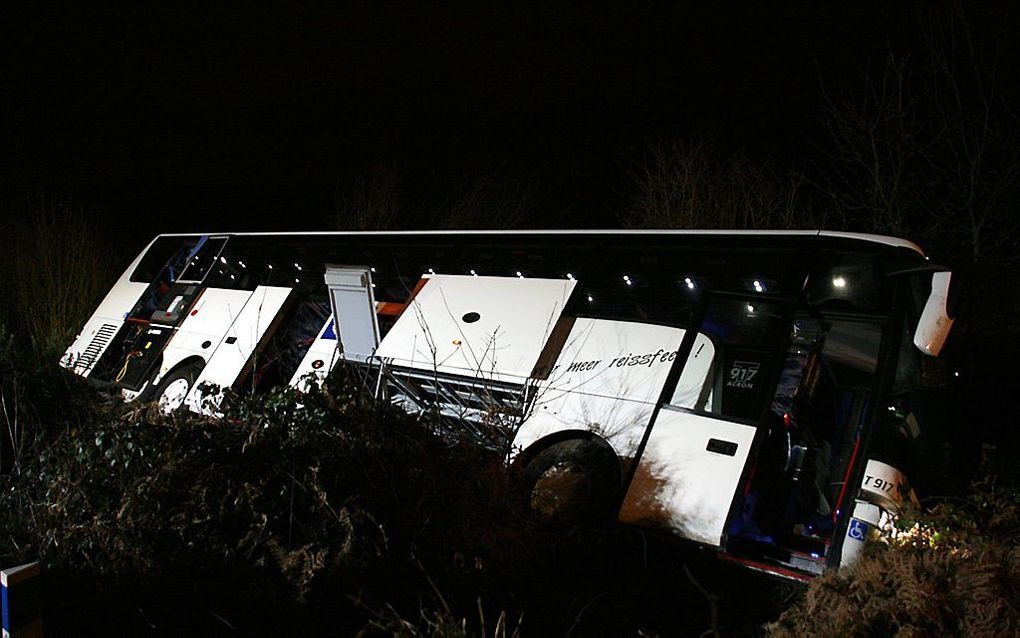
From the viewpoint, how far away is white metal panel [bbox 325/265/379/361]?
791 centimetres

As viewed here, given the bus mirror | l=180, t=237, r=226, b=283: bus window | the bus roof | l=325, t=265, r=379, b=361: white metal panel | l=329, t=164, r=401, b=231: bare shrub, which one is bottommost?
l=325, t=265, r=379, b=361: white metal panel

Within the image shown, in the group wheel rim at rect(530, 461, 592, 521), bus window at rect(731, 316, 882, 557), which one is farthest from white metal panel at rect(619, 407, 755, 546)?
bus window at rect(731, 316, 882, 557)

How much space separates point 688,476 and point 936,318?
2004 mm

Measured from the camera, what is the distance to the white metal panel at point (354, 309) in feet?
25.9

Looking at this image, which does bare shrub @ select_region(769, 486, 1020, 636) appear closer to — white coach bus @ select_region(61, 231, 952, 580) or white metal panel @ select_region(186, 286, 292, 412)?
white coach bus @ select_region(61, 231, 952, 580)

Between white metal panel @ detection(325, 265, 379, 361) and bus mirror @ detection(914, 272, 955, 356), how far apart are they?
4.78 m

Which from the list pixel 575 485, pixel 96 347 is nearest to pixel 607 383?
pixel 575 485

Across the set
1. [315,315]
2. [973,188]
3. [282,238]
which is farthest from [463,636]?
[973,188]

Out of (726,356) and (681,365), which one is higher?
(726,356)

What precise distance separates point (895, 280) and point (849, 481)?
162cm

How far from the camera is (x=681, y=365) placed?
588 centimetres

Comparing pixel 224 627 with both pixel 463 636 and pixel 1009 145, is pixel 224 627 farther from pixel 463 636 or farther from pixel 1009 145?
pixel 1009 145

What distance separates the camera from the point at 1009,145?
10641mm

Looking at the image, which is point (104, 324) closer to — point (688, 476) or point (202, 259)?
point (202, 259)
